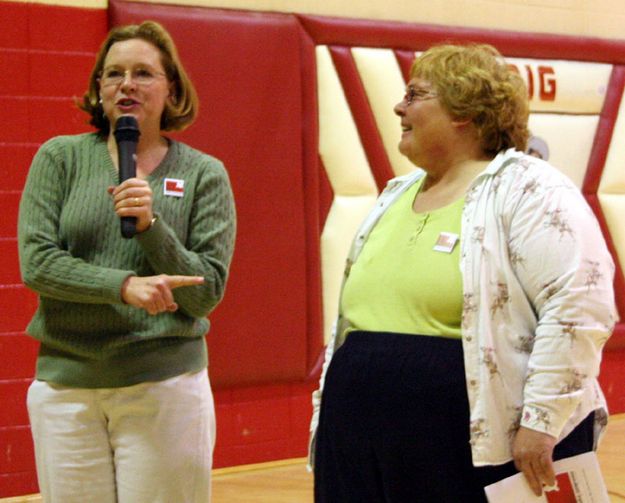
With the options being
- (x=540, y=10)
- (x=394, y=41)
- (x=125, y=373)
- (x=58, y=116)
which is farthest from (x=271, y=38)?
(x=125, y=373)

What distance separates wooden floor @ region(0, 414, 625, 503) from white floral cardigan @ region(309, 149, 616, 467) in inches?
80.4

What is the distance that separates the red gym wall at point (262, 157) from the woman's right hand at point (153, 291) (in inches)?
75.0

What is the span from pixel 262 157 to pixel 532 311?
2429 mm

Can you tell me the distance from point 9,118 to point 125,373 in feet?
6.22

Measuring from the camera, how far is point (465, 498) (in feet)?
5.35

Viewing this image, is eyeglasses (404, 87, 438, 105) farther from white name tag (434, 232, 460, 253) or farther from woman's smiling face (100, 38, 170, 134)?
woman's smiling face (100, 38, 170, 134)

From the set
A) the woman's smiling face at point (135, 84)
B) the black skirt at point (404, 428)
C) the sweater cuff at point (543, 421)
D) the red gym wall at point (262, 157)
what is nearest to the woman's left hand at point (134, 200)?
the woman's smiling face at point (135, 84)

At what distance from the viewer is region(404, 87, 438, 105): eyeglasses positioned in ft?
5.99

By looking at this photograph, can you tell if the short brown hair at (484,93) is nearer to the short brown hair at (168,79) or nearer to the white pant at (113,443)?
the short brown hair at (168,79)

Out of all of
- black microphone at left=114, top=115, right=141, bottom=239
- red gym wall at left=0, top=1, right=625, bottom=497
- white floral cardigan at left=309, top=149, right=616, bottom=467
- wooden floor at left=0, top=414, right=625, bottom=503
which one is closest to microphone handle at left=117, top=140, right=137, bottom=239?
black microphone at left=114, top=115, right=141, bottom=239

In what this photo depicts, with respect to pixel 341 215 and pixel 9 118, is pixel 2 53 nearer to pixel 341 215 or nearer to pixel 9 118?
pixel 9 118

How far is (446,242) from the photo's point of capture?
1.70 m

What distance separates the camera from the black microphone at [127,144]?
1.85 meters

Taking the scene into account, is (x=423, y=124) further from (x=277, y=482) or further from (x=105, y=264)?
(x=277, y=482)
